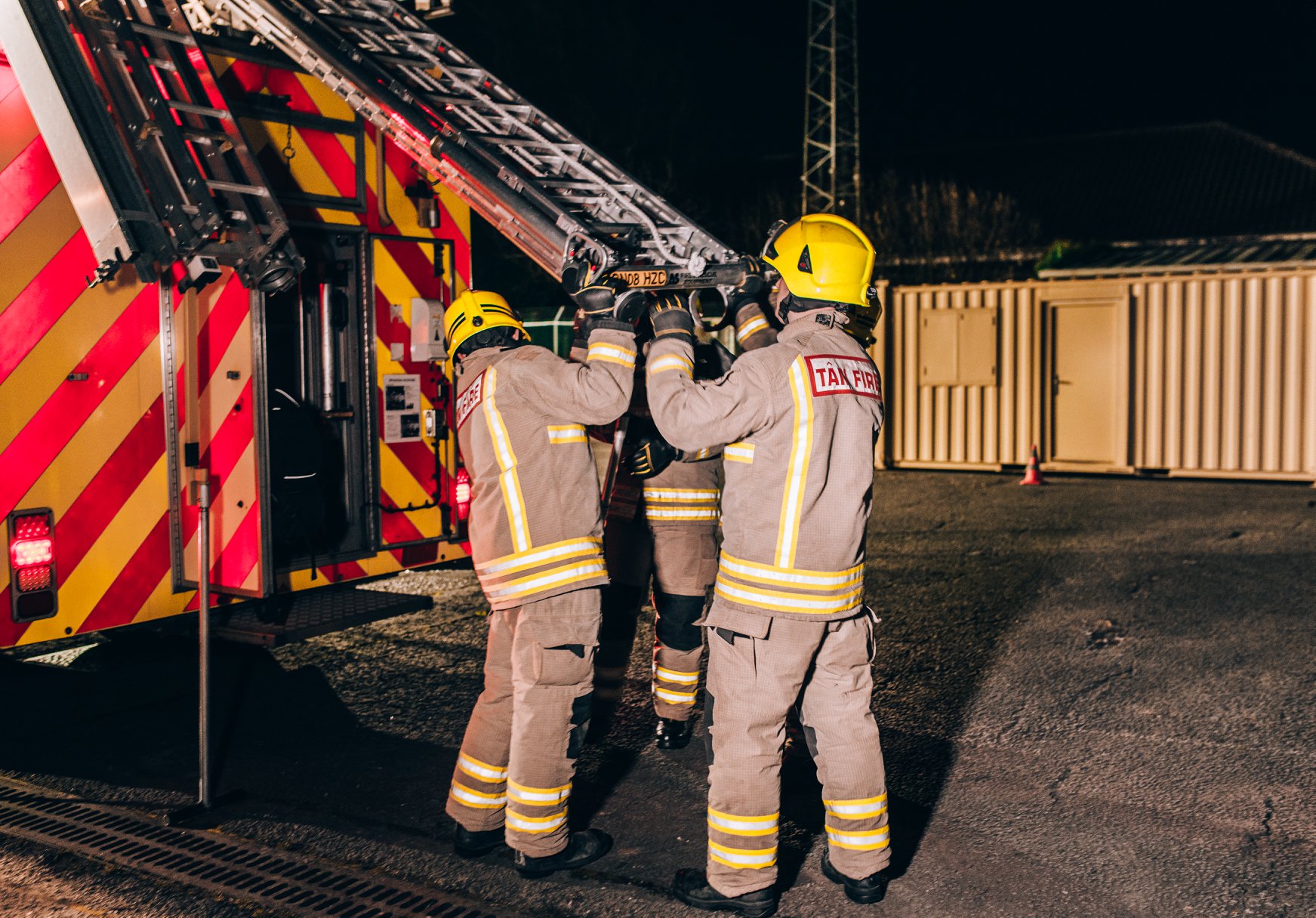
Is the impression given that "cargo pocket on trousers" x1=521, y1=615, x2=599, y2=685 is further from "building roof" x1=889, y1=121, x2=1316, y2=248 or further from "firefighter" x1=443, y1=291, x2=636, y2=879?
"building roof" x1=889, y1=121, x2=1316, y2=248

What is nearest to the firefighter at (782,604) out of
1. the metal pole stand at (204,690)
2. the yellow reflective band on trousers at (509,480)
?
the yellow reflective band on trousers at (509,480)

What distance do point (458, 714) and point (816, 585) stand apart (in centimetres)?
234

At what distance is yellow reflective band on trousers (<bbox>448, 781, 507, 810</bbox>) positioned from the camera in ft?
12.2

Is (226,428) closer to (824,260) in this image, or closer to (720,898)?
(824,260)

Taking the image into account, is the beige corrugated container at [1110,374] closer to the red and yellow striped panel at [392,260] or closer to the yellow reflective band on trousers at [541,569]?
the red and yellow striped panel at [392,260]

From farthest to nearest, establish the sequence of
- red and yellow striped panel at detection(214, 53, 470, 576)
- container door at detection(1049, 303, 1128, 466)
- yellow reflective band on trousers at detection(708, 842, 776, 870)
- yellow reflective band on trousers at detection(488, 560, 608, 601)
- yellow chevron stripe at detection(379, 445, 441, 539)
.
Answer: container door at detection(1049, 303, 1128, 466) < yellow chevron stripe at detection(379, 445, 441, 539) < red and yellow striped panel at detection(214, 53, 470, 576) < yellow reflective band on trousers at detection(488, 560, 608, 601) < yellow reflective band on trousers at detection(708, 842, 776, 870)

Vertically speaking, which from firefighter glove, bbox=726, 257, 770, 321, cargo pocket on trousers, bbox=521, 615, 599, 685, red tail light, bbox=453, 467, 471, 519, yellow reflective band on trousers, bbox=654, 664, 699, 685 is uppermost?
firefighter glove, bbox=726, 257, 770, 321

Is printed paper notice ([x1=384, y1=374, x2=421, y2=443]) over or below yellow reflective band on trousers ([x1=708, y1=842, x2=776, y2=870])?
over

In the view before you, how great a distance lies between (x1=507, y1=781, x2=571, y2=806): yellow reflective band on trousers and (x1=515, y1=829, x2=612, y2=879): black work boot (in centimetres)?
16

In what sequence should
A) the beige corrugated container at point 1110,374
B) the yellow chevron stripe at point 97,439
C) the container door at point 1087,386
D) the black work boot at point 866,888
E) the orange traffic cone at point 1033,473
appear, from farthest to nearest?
the container door at point 1087,386 → the orange traffic cone at point 1033,473 → the beige corrugated container at point 1110,374 → the yellow chevron stripe at point 97,439 → the black work boot at point 866,888

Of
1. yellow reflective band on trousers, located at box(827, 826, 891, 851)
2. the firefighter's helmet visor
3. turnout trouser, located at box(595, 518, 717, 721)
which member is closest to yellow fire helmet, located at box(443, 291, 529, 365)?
the firefighter's helmet visor

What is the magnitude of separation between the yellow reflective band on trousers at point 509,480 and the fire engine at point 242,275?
63 centimetres

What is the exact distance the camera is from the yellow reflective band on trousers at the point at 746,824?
329cm

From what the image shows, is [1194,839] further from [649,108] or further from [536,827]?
[649,108]
